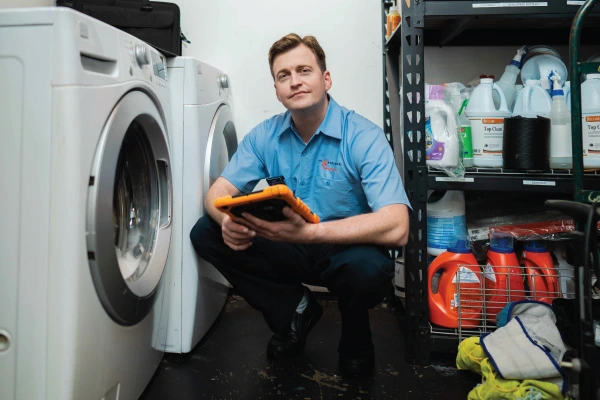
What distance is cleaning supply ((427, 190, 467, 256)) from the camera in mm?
1564

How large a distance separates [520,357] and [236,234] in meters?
0.78

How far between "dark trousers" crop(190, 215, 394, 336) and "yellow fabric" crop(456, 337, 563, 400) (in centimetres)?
29

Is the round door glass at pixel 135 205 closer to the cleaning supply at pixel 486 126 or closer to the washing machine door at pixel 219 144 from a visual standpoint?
the washing machine door at pixel 219 144

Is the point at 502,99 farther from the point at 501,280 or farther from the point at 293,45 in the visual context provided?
the point at 293,45

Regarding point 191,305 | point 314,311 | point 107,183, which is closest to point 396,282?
point 314,311

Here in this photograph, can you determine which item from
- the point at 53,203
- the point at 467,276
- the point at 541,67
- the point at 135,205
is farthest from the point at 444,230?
the point at 53,203

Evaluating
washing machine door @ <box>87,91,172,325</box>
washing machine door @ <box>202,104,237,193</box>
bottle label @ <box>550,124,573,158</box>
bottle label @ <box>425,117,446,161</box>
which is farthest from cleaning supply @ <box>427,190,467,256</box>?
washing machine door @ <box>87,91,172,325</box>

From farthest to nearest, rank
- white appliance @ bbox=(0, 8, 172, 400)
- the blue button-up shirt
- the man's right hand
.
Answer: the blue button-up shirt
the man's right hand
white appliance @ bbox=(0, 8, 172, 400)

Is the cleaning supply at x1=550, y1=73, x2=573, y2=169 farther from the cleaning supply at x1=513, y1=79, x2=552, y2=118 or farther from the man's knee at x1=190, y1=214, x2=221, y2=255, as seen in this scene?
the man's knee at x1=190, y1=214, x2=221, y2=255

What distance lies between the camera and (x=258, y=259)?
141cm

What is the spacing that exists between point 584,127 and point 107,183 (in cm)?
131

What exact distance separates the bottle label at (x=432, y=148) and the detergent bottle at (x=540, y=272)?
446 mm

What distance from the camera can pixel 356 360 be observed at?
4.42ft

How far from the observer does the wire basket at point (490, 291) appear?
1453mm
